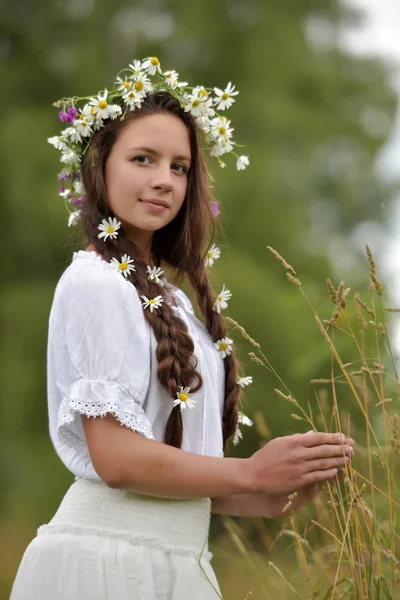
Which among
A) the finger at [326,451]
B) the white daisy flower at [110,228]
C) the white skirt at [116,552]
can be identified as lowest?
the white skirt at [116,552]

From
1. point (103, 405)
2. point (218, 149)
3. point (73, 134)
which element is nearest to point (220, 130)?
point (218, 149)

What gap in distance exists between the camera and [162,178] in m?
2.26

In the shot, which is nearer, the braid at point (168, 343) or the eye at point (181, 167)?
the braid at point (168, 343)

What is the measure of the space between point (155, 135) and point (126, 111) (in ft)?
0.39

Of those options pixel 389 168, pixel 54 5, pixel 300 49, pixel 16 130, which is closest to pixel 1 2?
pixel 54 5

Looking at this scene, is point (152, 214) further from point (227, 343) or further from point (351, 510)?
point (351, 510)

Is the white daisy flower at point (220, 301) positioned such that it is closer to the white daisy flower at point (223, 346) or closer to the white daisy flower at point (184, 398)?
the white daisy flower at point (223, 346)

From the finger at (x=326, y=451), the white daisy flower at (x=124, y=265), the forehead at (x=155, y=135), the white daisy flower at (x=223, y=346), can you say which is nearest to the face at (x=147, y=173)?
the forehead at (x=155, y=135)

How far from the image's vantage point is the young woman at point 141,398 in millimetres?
1987

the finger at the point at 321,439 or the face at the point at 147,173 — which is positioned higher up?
the face at the point at 147,173

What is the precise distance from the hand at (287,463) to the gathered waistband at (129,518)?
0.23 meters

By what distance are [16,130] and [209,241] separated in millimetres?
6924

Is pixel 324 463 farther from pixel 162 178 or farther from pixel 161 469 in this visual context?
pixel 162 178

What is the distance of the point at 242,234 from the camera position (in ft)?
29.4
